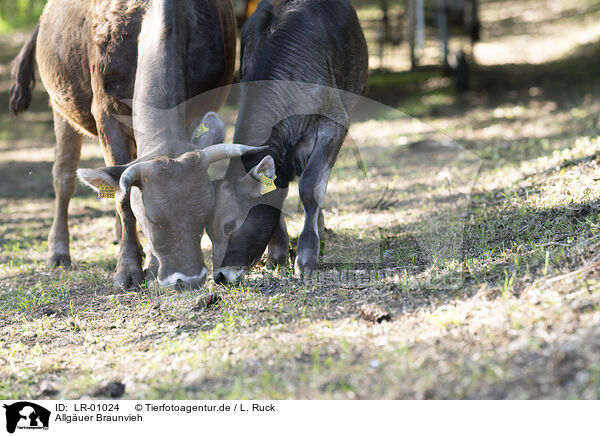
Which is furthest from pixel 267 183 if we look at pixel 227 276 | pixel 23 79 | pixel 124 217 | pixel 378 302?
pixel 23 79

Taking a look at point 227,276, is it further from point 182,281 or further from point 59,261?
point 59,261

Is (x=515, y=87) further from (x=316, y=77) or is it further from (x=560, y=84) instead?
(x=316, y=77)

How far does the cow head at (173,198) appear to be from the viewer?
503cm

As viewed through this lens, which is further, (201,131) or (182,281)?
(201,131)

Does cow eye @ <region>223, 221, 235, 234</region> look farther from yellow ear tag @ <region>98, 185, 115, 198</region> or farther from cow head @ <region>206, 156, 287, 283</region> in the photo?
yellow ear tag @ <region>98, 185, 115, 198</region>

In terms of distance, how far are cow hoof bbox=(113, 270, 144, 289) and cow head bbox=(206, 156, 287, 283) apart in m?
0.79

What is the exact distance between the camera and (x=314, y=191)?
18.3 ft

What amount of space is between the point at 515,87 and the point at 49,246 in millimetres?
10640

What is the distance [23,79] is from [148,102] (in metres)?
3.35

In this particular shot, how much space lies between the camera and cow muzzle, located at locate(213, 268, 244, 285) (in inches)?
210

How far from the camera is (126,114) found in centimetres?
596

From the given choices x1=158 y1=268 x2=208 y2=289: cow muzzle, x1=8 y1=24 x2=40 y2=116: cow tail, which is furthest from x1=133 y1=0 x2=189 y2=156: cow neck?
x1=8 y1=24 x2=40 y2=116: cow tail

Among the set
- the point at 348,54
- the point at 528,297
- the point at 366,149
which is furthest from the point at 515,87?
the point at 528,297
